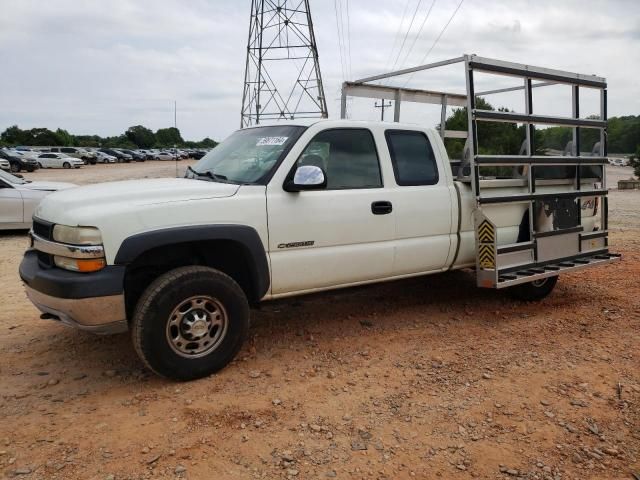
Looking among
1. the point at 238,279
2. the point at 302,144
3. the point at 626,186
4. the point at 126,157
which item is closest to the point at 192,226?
the point at 238,279

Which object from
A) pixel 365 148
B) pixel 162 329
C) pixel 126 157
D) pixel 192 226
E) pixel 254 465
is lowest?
pixel 254 465

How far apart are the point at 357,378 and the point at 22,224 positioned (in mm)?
8402

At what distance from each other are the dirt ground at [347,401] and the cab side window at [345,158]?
1.37m

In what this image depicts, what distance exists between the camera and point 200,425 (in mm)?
3232

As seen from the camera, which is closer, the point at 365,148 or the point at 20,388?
the point at 20,388

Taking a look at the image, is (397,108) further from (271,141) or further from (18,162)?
(18,162)

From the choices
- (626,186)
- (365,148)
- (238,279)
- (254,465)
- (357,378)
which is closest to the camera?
(254,465)

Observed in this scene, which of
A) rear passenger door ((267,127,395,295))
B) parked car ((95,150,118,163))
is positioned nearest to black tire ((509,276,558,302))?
rear passenger door ((267,127,395,295))

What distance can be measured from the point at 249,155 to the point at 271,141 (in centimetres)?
22

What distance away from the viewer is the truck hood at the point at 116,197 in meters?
3.52

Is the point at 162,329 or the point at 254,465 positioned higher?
the point at 162,329

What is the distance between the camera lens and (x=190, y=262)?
4062 mm

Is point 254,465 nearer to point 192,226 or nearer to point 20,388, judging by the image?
A: point 192,226

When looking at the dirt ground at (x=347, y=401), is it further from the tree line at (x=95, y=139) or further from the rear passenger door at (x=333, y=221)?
the tree line at (x=95, y=139)
